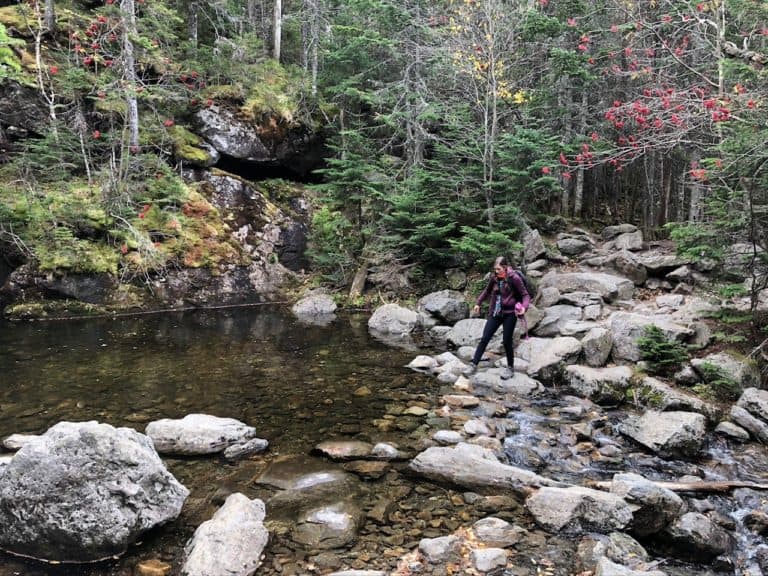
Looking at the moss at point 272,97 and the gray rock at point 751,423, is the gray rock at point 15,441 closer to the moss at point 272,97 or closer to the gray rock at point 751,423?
the gray rock at point 751,423

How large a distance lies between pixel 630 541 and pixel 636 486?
0.58 metres

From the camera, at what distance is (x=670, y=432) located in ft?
17.9

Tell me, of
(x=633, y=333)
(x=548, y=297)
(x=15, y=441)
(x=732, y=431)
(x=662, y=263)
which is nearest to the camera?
(x=15, y=441)

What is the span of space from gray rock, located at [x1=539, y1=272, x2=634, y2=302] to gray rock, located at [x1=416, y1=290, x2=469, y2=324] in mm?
2267

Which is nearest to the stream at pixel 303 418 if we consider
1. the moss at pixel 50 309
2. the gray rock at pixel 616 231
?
the moss at pixel 50 309

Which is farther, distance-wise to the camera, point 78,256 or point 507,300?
point 78,256

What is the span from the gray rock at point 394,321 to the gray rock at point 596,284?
3655mm

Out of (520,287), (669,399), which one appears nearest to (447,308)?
(520,287)

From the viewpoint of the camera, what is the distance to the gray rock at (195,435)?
5250 mm

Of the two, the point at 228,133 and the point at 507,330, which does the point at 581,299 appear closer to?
the point at 507,330

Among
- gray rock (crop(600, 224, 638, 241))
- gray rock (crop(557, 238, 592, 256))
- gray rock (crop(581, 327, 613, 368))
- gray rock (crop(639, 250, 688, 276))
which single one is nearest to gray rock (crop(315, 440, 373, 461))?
gray rock (crop(581, 327, 613, 368))

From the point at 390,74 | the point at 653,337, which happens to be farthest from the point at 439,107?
the point at 653,337

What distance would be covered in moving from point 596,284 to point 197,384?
940 cm

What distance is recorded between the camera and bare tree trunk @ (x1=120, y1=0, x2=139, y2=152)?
44.5 ft
